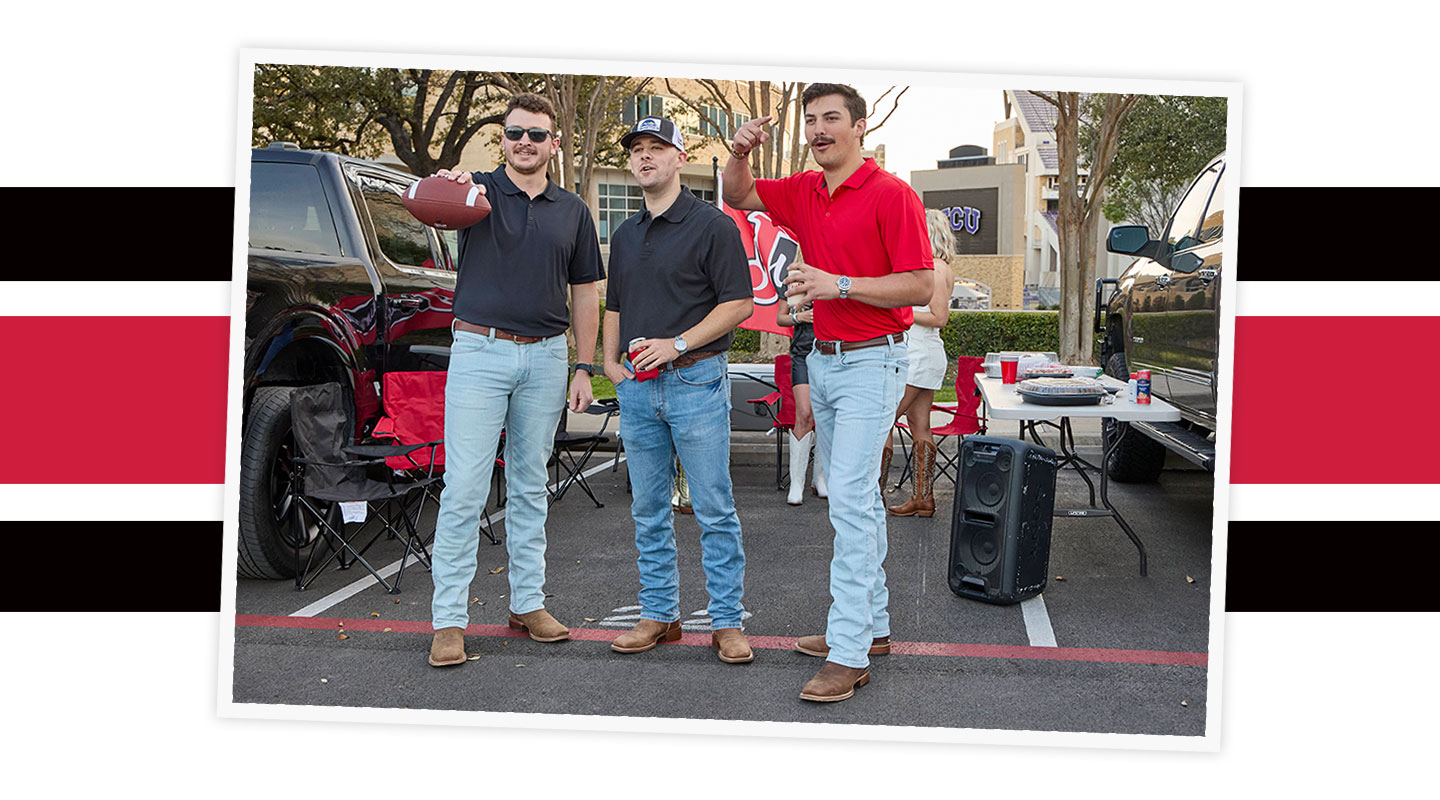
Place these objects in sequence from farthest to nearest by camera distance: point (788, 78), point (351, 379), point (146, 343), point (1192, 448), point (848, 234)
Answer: point (351, 379) < point (1192, 448) < point (848, 234) < point (146, 343) < point (788, 78)

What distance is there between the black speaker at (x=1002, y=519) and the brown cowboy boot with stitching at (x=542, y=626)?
169 cm

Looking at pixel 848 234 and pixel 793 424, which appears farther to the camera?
pixel 793 424

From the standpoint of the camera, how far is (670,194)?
3.57 m

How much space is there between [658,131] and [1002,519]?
6.89 ft

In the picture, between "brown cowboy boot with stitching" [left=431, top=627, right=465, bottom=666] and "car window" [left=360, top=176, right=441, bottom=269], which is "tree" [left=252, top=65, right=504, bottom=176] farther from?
"brown cowboy boot with stitching" [left=431, top=627, right=465, bottom=666]

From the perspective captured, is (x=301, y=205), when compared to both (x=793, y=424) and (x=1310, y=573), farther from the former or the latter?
(x=1310, y=573)

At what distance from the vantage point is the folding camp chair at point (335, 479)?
4.47 metres

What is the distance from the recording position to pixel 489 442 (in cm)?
371

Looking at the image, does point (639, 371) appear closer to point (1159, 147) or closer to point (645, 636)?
point (645, 636)

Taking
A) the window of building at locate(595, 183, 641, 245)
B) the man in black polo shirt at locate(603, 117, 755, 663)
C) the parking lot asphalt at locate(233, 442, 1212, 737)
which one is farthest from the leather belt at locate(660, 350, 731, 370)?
the window of building at locate(595, 183, 641, 245)

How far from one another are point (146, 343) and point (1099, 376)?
448 cm

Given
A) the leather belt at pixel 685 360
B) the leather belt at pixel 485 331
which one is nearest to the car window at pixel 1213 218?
the leather belt at pixel 685 360

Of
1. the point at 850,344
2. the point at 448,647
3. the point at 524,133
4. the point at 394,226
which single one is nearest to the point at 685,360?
the point at 850,344

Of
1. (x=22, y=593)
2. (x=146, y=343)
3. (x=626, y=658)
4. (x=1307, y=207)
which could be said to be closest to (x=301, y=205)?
(x=146, y=343)
